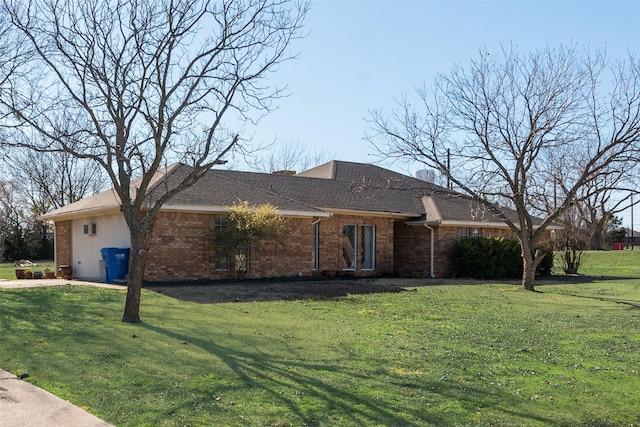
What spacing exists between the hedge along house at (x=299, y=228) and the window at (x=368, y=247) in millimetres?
41

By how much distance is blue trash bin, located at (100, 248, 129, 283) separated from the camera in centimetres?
1994

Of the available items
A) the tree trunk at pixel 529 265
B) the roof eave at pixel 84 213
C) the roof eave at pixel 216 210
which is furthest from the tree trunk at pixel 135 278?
the tree trunk at pixel 529 265

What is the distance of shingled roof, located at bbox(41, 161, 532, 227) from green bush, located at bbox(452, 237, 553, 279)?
1.17m

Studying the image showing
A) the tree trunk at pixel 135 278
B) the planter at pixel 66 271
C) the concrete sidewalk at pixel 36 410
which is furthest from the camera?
the planter at pixel 66 271

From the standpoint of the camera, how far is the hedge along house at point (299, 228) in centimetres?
2008

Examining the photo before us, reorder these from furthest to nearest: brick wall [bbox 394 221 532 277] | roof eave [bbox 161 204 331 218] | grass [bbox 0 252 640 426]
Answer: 1. brick wall [bbox 394 221 532 277]
2. roof eave [bbox 161 204 331 218]
3. grass [bbox 0 252 640 426]

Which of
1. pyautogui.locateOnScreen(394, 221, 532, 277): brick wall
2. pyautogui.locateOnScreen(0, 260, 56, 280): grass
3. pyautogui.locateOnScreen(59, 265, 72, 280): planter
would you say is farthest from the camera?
pyautogui.locateOnScreen(394, 221, 532, 277): brick wall

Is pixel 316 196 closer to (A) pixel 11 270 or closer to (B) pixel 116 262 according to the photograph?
(B) pixel 116 262

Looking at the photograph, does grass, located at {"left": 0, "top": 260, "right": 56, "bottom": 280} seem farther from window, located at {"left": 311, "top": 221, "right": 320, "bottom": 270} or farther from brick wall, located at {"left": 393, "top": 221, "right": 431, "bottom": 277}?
brick wall, located at {"left": 393, "top": 221, "right": 431, "bottom": 277}

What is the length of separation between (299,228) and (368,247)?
4164 mm

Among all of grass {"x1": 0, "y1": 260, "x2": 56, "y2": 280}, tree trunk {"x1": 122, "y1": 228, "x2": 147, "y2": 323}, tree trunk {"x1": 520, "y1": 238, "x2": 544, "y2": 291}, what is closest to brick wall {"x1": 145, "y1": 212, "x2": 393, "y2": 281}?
tree trunk {"x1": 520, "y1": 238, "x2": 544, "y2": 291}

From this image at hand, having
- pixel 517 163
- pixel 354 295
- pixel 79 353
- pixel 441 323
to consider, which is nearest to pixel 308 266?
pixel 354 295

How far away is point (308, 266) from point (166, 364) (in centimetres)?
1469

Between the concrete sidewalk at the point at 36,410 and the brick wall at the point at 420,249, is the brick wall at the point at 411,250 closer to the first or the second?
the brick wall at the point at 420,249
